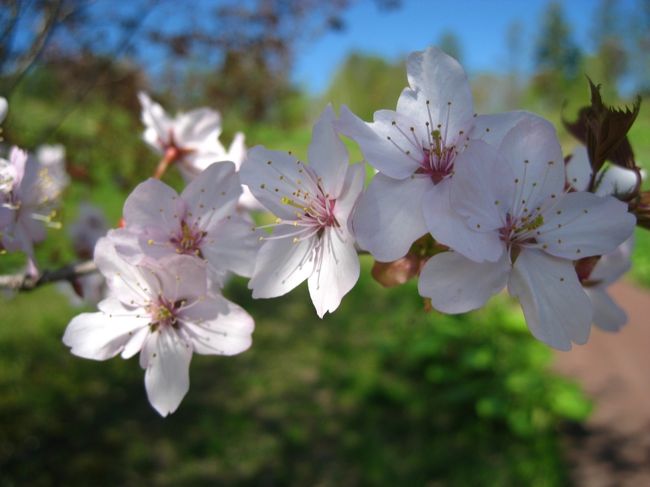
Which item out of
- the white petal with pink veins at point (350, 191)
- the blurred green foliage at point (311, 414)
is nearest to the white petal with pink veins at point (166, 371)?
the white petal with pink veins at point (350, 191)

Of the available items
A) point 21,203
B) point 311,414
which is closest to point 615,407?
point 311,414

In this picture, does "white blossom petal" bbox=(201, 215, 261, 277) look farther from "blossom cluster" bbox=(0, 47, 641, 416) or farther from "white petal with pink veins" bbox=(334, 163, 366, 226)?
"white petal with pink veins" bbox=(334, 163, 366, 226)

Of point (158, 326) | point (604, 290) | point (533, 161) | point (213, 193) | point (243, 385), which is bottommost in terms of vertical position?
point (243, 385)

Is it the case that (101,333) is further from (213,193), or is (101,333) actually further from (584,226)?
(584,226)

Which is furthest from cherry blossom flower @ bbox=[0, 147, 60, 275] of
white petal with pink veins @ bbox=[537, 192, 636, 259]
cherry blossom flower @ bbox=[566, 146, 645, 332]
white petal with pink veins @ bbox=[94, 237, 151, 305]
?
cherry blossom flower @ bbox=[566, 146, 645, 332]

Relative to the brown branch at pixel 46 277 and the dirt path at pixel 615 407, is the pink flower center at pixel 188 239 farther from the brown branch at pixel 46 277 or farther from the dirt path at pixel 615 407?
the dirt path at pixel 615 407

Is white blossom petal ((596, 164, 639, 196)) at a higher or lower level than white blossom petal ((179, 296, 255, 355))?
higher

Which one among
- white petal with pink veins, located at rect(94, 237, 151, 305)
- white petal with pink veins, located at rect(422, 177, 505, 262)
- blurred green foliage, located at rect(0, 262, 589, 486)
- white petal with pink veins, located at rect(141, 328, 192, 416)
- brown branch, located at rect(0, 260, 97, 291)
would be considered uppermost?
white petal with pink veins, located at rect(422, 177, 505, 262)
